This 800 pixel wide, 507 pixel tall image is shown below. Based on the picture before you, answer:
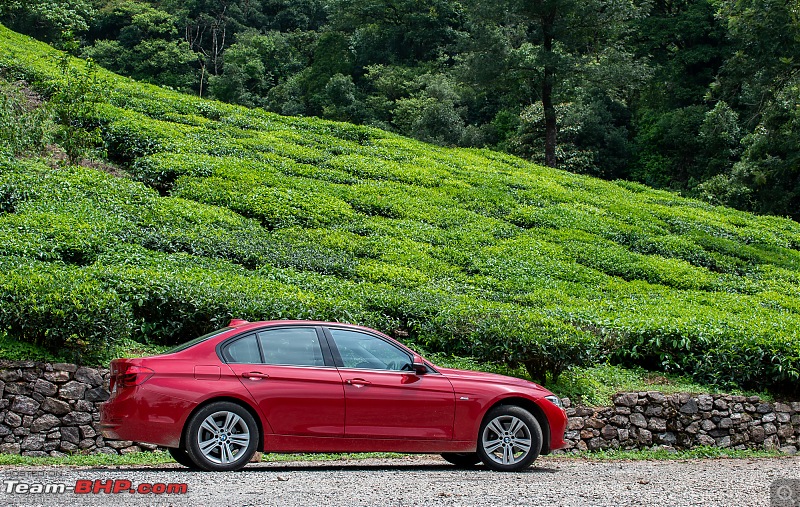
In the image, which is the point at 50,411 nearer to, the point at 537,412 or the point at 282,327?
the point at 282,327

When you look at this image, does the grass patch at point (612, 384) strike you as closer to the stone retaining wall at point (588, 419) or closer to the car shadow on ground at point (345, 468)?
the stone retaining wall at point (588, 419)

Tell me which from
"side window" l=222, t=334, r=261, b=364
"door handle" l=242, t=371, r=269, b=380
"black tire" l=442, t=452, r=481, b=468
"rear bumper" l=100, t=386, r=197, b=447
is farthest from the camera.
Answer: "black tire" l=442, t=452, r=481, b=468

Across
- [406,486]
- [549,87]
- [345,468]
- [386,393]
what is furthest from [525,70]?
[406,486]

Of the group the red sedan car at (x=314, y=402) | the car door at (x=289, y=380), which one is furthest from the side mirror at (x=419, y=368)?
the car door at (x=289, y=380)

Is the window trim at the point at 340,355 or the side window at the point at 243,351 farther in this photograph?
the window trim at the point at 340,355

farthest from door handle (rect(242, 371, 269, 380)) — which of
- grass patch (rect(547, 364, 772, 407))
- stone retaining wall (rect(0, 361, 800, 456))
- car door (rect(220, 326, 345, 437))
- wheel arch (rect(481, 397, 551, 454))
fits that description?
grass patch (rect(547, 364, 772, 407))

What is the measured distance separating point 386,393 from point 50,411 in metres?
4.23

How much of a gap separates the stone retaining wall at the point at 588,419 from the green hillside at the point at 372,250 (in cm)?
56

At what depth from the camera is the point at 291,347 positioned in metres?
7.80

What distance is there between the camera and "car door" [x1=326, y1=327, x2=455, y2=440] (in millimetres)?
7672

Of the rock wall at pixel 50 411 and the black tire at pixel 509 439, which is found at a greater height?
the black tire at pixel 509 439

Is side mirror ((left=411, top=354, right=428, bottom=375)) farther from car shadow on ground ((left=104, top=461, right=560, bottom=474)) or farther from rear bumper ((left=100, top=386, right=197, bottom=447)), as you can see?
rear bumper ((left=100, top=386, right=197, bottom=447))

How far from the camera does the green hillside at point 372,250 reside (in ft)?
37.4

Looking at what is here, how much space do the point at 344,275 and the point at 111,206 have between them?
5151mm
